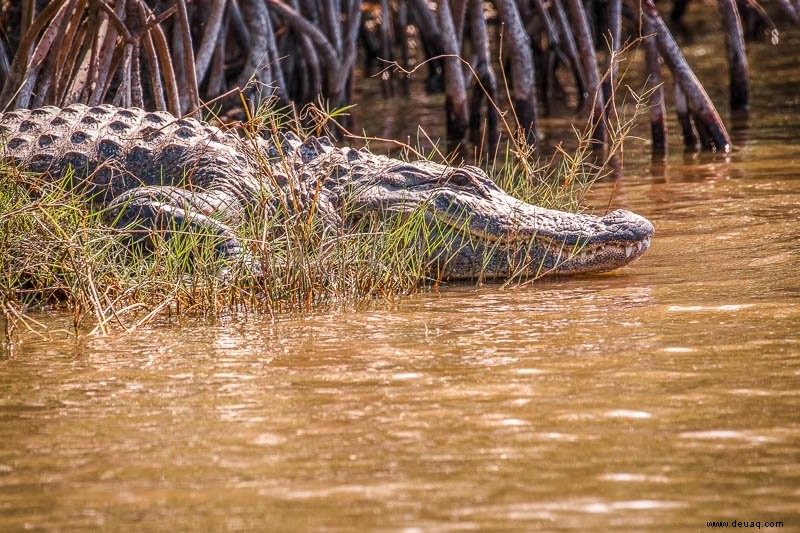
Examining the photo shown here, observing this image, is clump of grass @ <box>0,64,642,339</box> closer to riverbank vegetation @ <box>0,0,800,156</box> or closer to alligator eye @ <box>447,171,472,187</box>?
alligator eye @ <box>447,171,472,187</box>

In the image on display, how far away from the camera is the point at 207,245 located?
4781 millimetres

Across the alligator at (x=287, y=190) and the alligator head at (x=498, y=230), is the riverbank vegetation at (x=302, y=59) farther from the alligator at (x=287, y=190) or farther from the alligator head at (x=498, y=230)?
the alligator head at (x=498, y=230)

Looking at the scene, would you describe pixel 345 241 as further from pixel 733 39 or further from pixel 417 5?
pixel 417 5

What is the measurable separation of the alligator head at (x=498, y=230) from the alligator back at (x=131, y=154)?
652mm

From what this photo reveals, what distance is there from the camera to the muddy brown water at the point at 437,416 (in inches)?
97.1

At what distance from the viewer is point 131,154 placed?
582 centimetres

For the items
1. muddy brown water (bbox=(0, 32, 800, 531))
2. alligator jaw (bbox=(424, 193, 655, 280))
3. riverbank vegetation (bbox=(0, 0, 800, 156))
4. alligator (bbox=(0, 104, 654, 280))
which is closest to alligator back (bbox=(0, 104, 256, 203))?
alligator (bbox=(0, 104, 654, 280))

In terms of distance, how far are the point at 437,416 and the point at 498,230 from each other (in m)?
2.29

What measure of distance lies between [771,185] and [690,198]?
1.73ft

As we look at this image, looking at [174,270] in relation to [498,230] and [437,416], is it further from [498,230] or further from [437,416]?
[437,416]

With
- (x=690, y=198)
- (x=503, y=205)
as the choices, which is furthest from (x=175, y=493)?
(x=690, y=198)

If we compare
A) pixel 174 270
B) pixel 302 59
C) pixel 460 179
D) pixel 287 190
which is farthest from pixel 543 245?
pixel 302 59

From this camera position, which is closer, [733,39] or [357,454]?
[357,454]

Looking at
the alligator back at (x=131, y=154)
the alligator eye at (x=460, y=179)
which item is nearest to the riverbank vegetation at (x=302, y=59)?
the alligator back at (x=131, y=154)
